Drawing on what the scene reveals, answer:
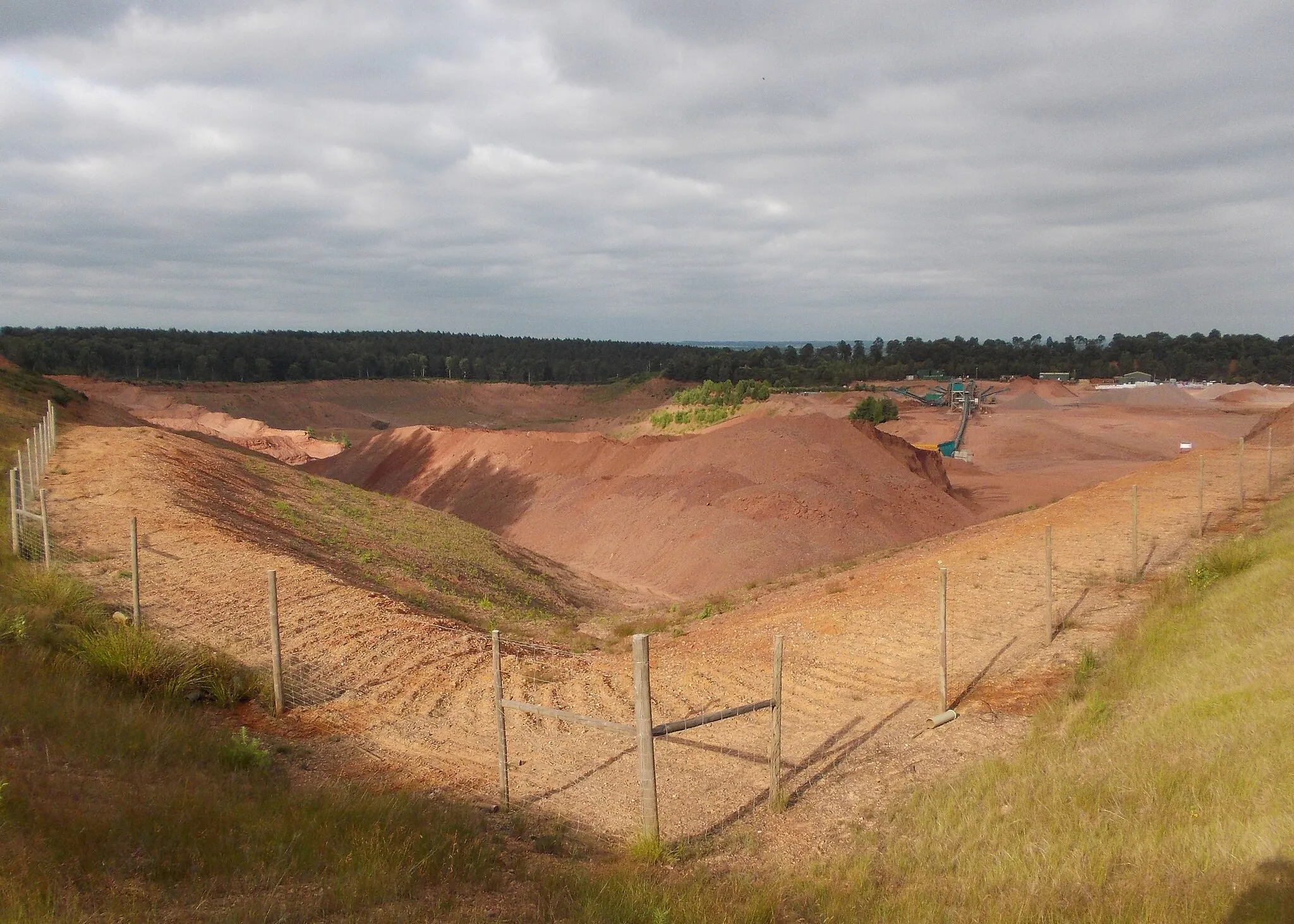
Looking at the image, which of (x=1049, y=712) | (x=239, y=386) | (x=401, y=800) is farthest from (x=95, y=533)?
(x=239, y=386)

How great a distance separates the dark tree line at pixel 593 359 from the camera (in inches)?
4195

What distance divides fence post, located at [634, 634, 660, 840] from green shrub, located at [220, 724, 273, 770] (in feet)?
9.96

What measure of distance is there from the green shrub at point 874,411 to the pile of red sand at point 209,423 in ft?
117

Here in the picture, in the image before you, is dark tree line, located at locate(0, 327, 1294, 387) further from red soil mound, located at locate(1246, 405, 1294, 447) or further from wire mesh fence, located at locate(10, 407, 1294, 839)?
wire mesh fence, located at locate(10, 407, 1294, 839)

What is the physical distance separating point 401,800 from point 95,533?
35.8 ft

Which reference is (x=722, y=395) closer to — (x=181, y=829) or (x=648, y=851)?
(x=648, y=851)

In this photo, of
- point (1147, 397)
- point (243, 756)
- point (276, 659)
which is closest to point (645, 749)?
point (243, 756)

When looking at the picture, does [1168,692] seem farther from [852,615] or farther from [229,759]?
[229,759]

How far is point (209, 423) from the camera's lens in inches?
2756

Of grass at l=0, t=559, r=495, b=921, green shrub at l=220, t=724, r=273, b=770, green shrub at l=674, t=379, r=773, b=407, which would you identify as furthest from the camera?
green shrub at l=674, t=379, r=773, b=407

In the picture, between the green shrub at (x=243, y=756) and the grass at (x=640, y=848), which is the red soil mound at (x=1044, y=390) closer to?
the grass at (x=640, y=848)

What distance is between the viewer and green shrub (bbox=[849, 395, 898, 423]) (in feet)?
212

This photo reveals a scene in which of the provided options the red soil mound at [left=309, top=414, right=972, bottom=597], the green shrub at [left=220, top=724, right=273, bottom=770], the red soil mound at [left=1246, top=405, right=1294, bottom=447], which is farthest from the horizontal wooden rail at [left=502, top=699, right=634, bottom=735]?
the red soil mound at [left=1246, top=405, right=1294, bottom=447]

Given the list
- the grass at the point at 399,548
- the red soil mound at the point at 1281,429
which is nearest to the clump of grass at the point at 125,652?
the grass at the point at 399,548
